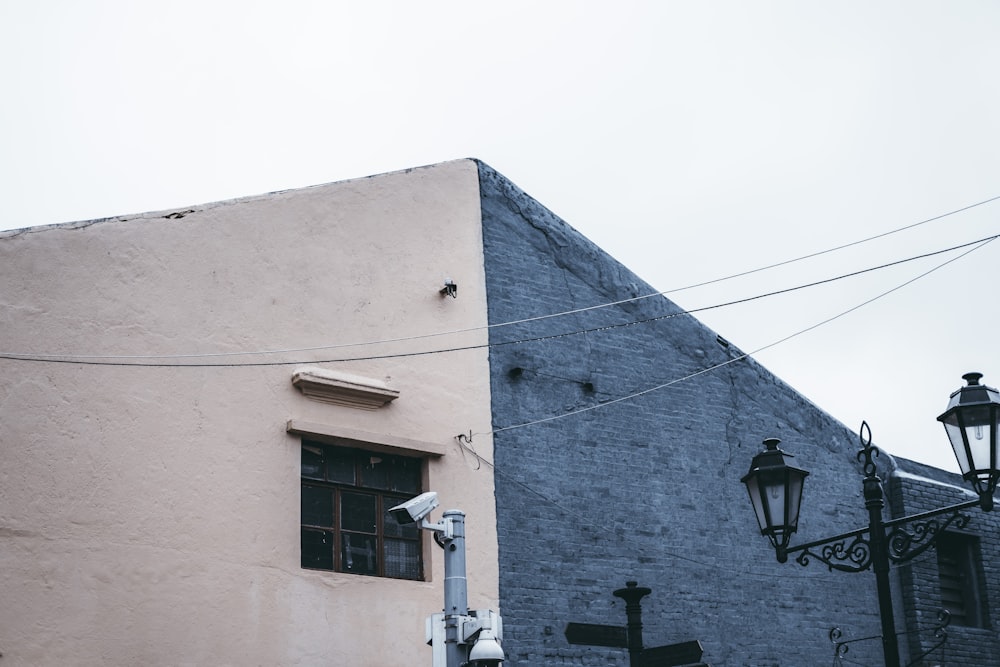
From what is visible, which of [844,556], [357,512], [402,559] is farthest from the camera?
[402,559]

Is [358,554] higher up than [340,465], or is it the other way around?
[340,465]

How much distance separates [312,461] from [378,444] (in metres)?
0.61

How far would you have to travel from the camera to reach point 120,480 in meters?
9.89

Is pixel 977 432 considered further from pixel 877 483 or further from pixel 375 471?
pixel 375 471

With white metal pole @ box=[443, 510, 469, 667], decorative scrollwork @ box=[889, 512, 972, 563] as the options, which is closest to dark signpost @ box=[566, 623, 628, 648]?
white metal pole @ box=[443, 510, 469, 667]

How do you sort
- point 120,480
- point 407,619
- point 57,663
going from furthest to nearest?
point 407,619 < point 120,480 < point 57,663

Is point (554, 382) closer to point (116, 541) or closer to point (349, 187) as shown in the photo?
point (349, 187)

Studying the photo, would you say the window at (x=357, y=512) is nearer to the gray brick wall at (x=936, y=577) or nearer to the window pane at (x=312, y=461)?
the window pane at (x=312, y=461)

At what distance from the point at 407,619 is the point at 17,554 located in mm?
3280

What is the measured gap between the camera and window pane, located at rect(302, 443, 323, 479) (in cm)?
1105

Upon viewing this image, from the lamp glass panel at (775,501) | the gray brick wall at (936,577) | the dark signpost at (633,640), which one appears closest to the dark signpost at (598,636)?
the dark signpost at (633,640)

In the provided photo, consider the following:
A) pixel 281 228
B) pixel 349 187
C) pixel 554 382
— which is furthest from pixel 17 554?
pixel 554 382

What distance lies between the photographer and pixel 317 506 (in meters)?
11.0

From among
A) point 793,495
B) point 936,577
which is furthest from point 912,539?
point 936,577
